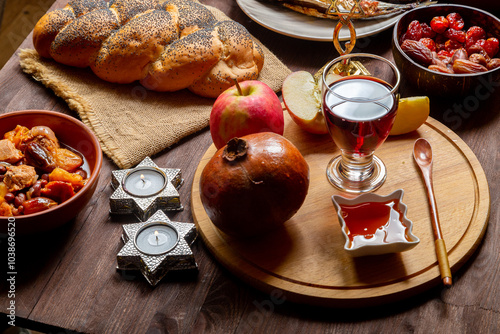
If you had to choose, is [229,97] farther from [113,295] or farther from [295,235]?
[113,295]

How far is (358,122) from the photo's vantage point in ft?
3.26

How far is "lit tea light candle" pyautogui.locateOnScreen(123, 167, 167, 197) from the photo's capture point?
1.13 meters

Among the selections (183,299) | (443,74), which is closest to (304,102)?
(443,74)

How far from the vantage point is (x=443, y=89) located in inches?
51.4

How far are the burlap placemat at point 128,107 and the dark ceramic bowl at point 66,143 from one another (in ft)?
0.42

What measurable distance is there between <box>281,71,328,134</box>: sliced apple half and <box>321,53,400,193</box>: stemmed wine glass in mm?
99

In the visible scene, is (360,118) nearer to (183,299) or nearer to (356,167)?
(356,167)

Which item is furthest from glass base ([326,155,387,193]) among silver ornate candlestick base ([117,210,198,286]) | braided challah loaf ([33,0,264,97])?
braided challah loaf ([33,0,264,97])

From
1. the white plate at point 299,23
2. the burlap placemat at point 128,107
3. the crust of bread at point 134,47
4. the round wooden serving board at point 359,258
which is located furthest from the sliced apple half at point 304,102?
the crust of bread at point 134,47

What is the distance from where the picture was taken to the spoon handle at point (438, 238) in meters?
0.94

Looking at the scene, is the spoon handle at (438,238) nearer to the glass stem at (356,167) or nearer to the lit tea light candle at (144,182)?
the glass stem at (356,167)

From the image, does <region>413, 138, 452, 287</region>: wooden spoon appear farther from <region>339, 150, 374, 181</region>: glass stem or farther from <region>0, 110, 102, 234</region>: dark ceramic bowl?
<region>0, 110, 102, 234</region>: dark ceramic bowl

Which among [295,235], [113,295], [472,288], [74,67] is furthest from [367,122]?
[74,67]

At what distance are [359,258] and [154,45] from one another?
2.73ft
